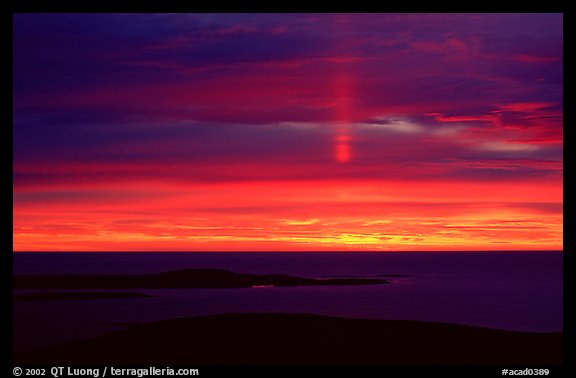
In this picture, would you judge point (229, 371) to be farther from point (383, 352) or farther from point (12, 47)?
point (383, 352)

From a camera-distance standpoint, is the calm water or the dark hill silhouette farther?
the calm water

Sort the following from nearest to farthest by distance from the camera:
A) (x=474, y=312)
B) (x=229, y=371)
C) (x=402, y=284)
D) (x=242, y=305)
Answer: (x=229, y=371), (x=242, y=305), (x=474, y=312), (x=402, y=284)

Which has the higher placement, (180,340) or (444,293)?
(444,293)

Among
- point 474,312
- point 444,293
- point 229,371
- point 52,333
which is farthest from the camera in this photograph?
point 444,293

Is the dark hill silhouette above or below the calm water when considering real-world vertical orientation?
below

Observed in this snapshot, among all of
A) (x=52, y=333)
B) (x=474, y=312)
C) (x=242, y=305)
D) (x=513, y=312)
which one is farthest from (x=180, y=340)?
(x=513, y=312)

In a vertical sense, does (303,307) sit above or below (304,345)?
above

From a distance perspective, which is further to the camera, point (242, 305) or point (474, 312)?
point (474, 312)

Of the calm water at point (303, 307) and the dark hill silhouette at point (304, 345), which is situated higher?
the calm water at point (303, 307)

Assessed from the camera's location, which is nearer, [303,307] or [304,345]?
[304,345]

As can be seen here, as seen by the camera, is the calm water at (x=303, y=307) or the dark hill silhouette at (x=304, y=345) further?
the calm water at (x=303, y=307)
